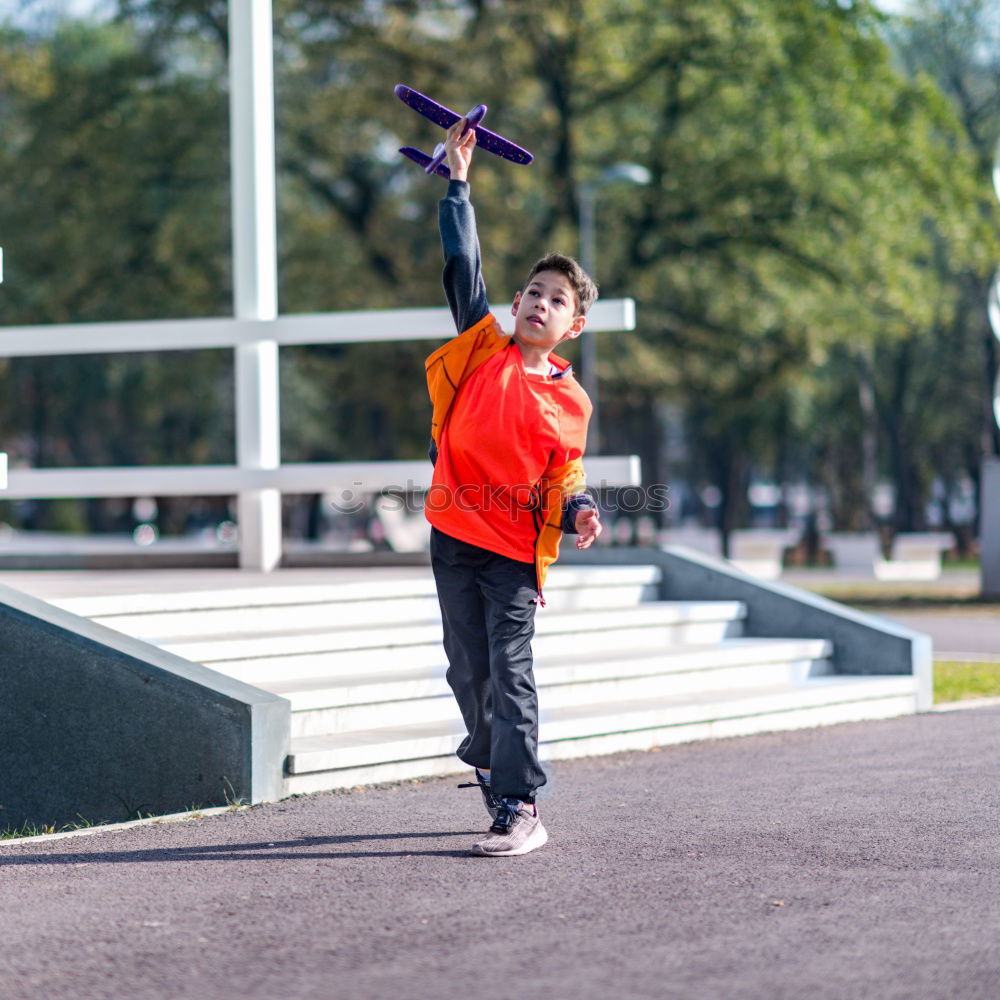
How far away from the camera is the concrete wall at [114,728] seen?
17.7 feet

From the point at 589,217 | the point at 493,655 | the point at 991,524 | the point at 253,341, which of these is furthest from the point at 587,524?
the point at 589,217

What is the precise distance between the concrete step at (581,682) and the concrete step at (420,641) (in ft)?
0.32

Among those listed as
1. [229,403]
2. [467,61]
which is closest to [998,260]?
[467,61]

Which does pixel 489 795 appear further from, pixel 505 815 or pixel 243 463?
pixel 243 463

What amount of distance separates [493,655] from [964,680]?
5798 millimetres

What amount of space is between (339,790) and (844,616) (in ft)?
12.2

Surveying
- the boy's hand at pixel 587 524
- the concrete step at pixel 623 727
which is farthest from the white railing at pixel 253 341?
the boy's hand at pixel 587 524

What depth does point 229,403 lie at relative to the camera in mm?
29578

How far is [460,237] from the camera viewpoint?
4855 millimetres

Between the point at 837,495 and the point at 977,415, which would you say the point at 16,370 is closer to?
the point at 977,415

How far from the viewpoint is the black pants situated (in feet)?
15.5

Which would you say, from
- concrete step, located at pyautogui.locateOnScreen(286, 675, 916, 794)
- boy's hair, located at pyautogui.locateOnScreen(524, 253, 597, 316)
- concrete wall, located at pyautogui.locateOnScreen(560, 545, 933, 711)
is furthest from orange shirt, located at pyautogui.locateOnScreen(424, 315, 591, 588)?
concrete wall, located at pyautogui.locateOnScreen(560, 545, 933, 711)

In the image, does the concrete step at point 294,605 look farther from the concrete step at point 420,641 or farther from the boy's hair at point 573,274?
the boy's hair at point 573,274

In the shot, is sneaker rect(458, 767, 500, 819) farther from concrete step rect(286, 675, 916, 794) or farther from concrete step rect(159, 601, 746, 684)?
concrete step rect(159, 601, 746, 684)
